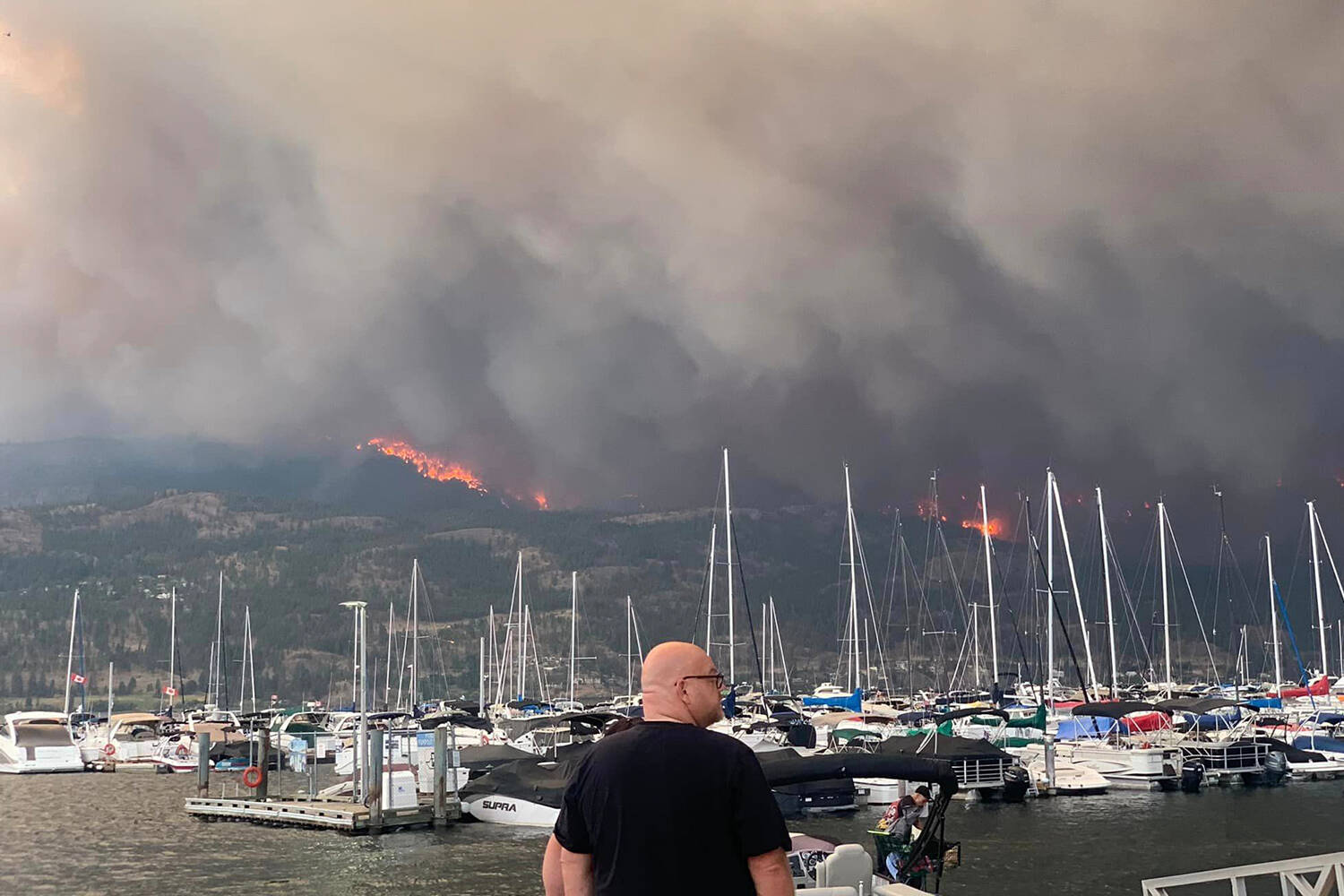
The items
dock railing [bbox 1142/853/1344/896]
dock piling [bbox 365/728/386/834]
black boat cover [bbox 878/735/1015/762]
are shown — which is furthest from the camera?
black boat cover [bbox 878/735/1015/762]

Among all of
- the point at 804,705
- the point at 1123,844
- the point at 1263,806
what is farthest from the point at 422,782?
the point at 804,705

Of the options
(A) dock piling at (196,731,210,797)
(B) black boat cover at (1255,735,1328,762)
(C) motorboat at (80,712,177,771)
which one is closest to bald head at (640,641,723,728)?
(B) black boat cover at (1255,735,1328,762)

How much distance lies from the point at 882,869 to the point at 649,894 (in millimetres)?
23349

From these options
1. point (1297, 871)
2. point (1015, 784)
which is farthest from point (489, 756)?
point (1297, 871)

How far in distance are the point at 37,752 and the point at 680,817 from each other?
113638 mm

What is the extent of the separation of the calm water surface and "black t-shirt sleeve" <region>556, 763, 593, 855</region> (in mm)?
35331

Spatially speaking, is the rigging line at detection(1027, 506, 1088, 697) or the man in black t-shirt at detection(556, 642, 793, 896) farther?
the rigging line at detection(1027, 506, 1088, 697)

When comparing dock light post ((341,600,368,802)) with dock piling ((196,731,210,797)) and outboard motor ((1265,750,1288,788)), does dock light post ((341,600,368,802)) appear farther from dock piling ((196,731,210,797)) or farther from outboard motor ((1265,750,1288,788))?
outboard motor ((1265,750,1288,788))

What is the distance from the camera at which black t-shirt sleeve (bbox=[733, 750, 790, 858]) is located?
6.48 m

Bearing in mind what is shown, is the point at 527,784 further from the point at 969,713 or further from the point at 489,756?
the point at 969,713

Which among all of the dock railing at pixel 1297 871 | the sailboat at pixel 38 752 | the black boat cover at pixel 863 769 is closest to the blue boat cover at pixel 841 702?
the sailboat at pixel 38 752

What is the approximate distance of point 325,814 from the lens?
55656mm

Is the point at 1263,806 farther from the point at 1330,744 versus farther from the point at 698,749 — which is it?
the point at 698,749

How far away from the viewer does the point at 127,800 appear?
78750 millimetres
